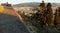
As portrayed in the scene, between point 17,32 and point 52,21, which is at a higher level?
point 17,32

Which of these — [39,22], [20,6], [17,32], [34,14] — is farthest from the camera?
[20,6]

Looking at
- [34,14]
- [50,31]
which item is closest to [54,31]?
[50,31]

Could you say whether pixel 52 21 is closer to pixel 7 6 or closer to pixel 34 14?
pixel 34 14

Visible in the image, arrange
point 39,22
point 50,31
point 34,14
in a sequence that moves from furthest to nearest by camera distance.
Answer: point 34,14, point 39,22, point 50,31

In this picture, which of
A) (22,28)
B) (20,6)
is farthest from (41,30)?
(20,6)

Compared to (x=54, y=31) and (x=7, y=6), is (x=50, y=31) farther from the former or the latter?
(x=7, y=6)

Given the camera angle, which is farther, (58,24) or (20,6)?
(20,6)

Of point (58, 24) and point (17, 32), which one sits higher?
point (17, 32)

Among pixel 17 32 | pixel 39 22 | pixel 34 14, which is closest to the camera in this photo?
pixel 17 32

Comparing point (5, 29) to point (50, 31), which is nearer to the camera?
point (5, 29)
